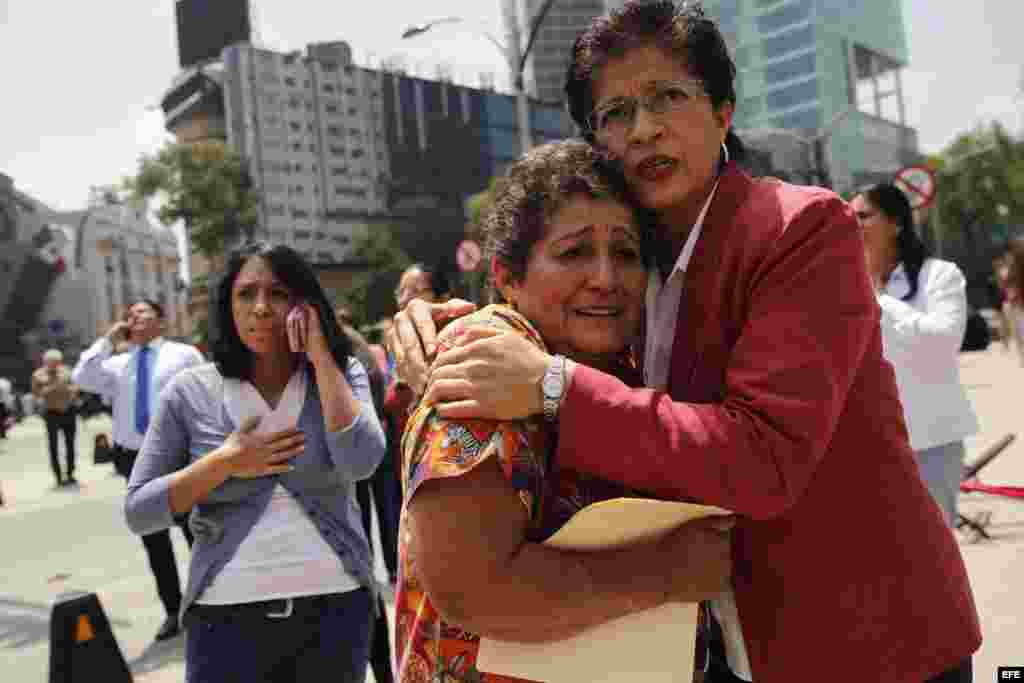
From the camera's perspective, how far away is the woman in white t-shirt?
3906mm

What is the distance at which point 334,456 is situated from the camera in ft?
9.46

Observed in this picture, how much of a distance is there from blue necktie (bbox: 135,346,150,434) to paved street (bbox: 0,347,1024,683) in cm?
134

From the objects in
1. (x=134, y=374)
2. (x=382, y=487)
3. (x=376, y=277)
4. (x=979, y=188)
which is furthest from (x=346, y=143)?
(x=382, y=487)

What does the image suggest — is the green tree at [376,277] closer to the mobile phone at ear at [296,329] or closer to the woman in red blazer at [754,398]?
the mobile phone at ear at [296,329]

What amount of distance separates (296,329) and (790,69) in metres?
99.4

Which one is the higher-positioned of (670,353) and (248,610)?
(670,353)

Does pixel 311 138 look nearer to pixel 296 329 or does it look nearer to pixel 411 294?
pixel 411 294

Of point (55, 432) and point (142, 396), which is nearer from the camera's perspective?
point (142, 396)

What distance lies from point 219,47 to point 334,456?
82.4 meters

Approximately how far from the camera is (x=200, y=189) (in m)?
49.8

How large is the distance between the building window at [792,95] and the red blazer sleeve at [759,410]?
98.2m

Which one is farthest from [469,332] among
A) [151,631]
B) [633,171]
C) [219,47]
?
[219,47]

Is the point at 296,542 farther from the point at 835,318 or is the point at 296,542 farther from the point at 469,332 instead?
the point at 835,318

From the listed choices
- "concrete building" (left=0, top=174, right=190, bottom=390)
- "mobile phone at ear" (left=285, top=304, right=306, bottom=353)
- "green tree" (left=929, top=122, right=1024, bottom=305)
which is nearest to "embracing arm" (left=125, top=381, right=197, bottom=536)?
"mobile phone at ear" (left=285, top=304, right=306, bottom=353)
